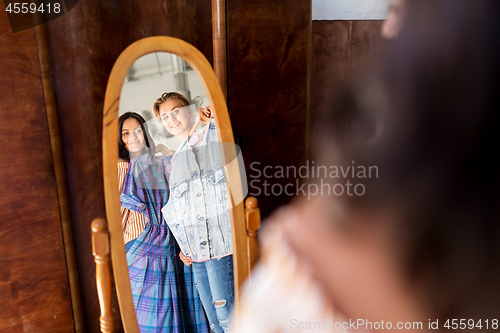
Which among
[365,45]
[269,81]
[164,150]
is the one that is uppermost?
[365,45]

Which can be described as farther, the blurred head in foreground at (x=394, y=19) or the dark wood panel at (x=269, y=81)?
the blurred head in foreground at (x=394, y=19)

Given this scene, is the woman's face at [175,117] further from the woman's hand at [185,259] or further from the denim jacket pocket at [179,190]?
the woman's hand at [185,259]

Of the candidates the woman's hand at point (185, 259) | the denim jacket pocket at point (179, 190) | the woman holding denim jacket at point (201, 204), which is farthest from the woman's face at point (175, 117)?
the woman's hand at point (185, 259)

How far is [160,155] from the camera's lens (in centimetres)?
75

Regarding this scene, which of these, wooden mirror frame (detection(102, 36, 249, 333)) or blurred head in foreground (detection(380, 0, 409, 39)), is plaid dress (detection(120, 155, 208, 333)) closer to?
wooden mirror frame (detection(102, 36, 249, 333))

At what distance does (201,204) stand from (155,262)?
0.17 meters

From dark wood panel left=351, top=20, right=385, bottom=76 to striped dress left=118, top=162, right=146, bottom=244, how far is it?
98 cm

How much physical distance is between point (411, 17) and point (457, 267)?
94cm

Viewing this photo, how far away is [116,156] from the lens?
0.67 m

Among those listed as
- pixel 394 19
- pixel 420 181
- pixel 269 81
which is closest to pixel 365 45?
pixel 394 19

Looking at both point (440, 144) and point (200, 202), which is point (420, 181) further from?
point (200, 202)

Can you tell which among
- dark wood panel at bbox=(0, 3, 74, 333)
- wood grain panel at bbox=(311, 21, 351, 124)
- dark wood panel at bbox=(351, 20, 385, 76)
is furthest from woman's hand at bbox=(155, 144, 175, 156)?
dark wood panel at bbox=(351, 20, 385, 76)

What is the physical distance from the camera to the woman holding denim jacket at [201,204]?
0.76 meters

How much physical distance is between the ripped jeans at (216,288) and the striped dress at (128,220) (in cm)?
16
